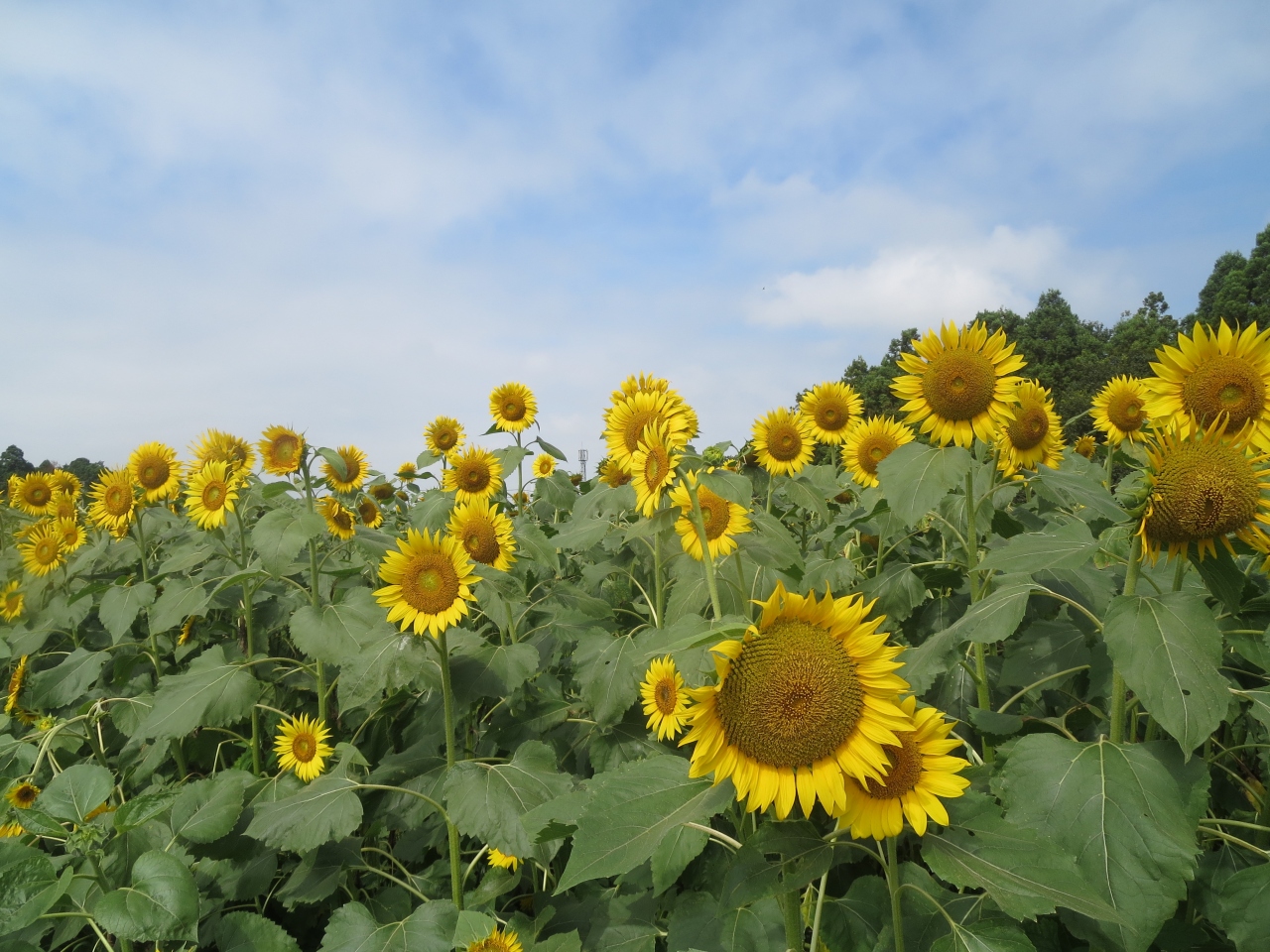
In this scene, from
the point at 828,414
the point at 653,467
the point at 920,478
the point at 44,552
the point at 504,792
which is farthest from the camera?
the point at 44,552

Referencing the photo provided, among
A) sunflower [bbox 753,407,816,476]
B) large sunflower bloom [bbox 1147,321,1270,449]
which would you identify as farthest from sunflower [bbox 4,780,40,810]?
large sunflower bloom [bbox 1147,321,1270,449]

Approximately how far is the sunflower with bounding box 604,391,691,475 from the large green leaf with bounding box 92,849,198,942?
5.69 ft

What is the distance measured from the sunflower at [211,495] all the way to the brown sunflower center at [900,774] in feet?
11.9

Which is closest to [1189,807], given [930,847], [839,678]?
[930,847]

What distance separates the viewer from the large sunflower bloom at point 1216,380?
6.99ft

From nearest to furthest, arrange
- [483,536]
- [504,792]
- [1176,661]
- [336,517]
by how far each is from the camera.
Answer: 1. [1176,661]
2. [504,792]
3. [483,536]
4. [336,517]

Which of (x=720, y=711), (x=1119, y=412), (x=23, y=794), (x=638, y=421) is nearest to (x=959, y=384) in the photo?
(x=638, y=421)

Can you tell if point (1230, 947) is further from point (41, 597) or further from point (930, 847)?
point (41, 597)

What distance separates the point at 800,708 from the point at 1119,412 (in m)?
4.51

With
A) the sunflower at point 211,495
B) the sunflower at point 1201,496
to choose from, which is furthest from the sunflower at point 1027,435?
the sunflower at point 211,495

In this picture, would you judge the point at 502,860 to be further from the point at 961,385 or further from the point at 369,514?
the point at 369,514

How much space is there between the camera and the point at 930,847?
4.44 ft

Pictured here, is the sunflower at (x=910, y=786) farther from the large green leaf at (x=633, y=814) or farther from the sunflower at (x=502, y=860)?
the sunflower at (x=502, y=860)

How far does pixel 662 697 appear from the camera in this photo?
2662 millimetres
